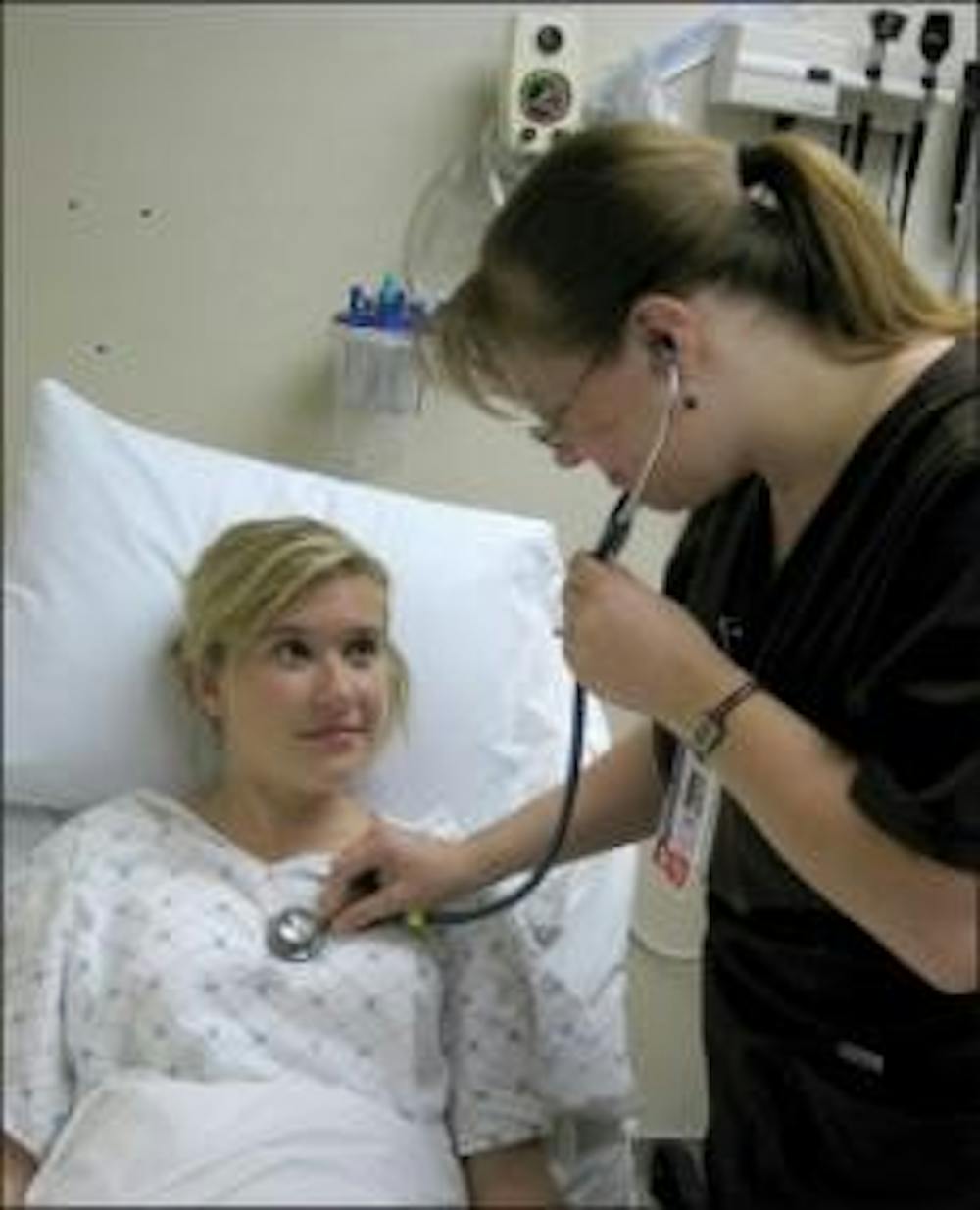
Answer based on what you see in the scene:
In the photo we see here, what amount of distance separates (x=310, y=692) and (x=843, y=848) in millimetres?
326

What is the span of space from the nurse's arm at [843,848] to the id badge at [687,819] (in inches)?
2.6

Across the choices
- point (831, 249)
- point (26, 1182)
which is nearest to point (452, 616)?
point (831, 249)

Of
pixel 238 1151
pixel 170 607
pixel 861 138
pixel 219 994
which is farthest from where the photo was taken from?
pixel 861 138

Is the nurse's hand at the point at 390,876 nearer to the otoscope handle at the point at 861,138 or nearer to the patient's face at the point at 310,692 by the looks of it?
the patient's face at the point at 310,692

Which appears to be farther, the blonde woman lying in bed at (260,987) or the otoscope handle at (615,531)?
the otoscope handle at (615,531)

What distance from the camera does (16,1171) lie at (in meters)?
0.74

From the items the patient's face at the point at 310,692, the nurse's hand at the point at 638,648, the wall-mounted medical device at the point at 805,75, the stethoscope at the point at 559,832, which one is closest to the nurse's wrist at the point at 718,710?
the nurse's hand at the point at 638,648

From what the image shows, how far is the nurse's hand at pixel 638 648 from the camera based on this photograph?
0.87 metres

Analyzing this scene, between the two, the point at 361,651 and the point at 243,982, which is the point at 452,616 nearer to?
the point at 361,651

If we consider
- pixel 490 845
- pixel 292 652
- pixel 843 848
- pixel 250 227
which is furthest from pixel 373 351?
pixel 843 848

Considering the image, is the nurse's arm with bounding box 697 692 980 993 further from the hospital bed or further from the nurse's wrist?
the hospital bed

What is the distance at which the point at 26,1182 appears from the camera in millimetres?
729

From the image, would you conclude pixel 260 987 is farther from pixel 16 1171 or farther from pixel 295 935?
pixel 16 1171

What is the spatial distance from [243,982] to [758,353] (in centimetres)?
46
